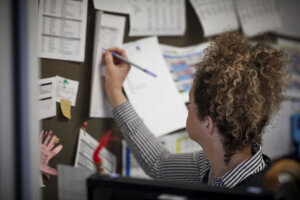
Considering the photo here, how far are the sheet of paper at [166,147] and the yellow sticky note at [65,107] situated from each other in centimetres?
23

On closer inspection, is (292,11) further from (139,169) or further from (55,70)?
(55,70)

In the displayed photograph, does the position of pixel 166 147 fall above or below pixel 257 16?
below

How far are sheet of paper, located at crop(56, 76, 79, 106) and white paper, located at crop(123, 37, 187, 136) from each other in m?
0.18

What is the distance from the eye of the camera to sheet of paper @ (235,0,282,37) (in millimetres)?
1483

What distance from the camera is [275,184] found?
55cm

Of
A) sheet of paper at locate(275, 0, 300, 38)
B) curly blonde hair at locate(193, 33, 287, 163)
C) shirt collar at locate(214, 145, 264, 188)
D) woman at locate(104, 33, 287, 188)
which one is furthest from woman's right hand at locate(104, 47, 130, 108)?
sheet of paper at locate(275, 0, 300, 38)

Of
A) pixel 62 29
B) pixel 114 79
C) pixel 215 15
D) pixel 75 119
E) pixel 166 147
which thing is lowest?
pixel 166 147

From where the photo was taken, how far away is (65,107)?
36.7 inches

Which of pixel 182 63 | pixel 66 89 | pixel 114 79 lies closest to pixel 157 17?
pixel 182 63

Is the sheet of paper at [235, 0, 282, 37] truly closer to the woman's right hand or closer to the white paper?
the white paper

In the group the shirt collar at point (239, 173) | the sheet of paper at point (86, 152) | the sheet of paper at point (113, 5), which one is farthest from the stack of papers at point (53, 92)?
the shirt collar at point (239, 173)

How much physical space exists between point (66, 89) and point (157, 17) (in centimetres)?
43

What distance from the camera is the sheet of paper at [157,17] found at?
1.10 m

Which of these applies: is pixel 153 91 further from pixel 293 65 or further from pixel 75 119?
pixel 293 65
